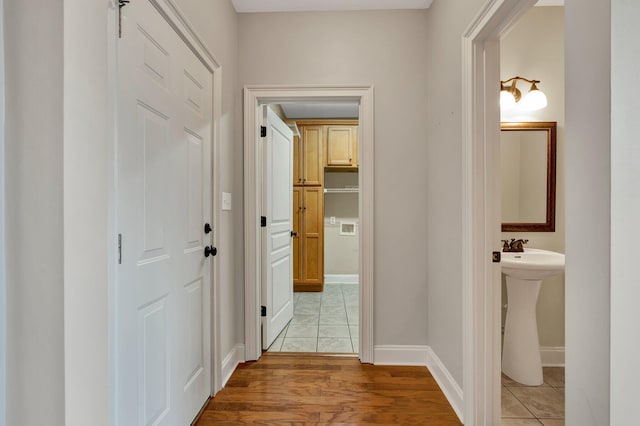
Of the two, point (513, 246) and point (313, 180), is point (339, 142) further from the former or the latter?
point (513, 246)

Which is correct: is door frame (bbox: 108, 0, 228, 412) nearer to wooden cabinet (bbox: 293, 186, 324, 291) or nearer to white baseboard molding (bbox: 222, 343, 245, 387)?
white baseboard molding (bbox: 222, 343, 245, 387)

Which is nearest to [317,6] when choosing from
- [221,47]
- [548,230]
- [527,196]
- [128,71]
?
[221,47]

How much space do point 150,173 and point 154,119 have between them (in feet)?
0.75

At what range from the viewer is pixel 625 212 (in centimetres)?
59

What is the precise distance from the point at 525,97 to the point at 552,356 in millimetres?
1913

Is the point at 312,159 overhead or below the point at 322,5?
below

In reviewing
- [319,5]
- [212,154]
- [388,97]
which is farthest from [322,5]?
[212,154]

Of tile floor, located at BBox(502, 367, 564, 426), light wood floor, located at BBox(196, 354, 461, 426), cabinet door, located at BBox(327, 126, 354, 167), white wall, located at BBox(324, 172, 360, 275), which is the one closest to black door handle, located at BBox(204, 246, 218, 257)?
light wood floor, located at BBox(196, 354, 461, 426)

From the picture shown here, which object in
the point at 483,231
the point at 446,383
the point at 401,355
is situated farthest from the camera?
the point at 401,355

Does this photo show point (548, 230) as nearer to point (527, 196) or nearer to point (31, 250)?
point (527, 196)

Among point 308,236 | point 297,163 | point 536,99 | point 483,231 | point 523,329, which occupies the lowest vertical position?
point 523,329

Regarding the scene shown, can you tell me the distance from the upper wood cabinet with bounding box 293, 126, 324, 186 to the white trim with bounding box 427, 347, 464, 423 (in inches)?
111

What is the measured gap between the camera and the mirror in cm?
237

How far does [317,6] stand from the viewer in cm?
240
